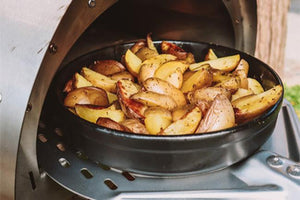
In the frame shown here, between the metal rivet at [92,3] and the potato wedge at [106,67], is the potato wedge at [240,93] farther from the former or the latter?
the metal rivet at [92,3]

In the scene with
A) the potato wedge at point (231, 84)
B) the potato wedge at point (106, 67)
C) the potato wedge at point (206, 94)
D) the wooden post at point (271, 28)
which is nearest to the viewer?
the potato wedge at point (206, 94)

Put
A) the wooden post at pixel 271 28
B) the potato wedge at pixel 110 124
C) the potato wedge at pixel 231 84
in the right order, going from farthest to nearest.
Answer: the wooden post at pixel 271 28 → the potato wedge at pixel 231 84 → the potato wedge at pixel 110 124

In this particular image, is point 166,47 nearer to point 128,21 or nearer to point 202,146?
point 128,21

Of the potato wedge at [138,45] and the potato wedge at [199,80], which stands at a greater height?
the potato wedge at [138,45]

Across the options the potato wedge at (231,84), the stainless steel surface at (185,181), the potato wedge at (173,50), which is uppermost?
the potato wedge at (173,50)

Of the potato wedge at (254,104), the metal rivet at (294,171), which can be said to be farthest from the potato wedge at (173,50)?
the metal rivet at (294,171)

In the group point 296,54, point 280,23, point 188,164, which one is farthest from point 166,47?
point 296,54

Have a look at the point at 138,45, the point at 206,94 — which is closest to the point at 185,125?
the point at 206,94
